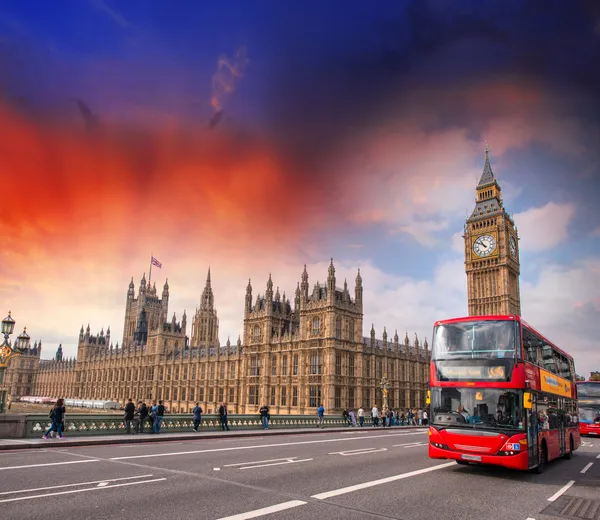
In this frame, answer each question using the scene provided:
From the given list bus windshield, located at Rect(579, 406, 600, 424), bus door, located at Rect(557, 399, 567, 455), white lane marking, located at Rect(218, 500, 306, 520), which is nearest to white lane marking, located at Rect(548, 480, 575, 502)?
bus door, located at Rect(557, 399, 567, 455)

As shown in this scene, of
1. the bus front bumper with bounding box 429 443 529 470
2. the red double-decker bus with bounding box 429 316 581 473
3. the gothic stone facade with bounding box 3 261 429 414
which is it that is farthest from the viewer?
the gothic stone facade with bounding box 3 261 429 414

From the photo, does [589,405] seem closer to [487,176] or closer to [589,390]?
[589,390]

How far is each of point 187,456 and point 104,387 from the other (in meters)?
104

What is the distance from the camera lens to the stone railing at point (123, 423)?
2130 cm

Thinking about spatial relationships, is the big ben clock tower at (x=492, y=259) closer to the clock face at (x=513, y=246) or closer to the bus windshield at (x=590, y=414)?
the clock face at (x=513, y=246)

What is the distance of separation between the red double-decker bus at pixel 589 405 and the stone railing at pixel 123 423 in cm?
1997

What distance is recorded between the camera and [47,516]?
828cm

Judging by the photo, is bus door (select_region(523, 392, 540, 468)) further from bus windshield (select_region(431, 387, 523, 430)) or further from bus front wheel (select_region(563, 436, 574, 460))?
bus front wheel (select_region(563, 436, 574, 460))

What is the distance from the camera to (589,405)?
113 feet

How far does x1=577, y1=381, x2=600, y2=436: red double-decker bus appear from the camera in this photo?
3412 cm

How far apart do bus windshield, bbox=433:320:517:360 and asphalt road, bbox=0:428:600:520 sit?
3554 millimetres

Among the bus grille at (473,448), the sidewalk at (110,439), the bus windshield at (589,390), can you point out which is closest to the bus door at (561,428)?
the bus grille at (473,448)

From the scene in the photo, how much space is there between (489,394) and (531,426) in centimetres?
169

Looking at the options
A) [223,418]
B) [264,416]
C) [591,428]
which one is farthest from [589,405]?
[223,418]
